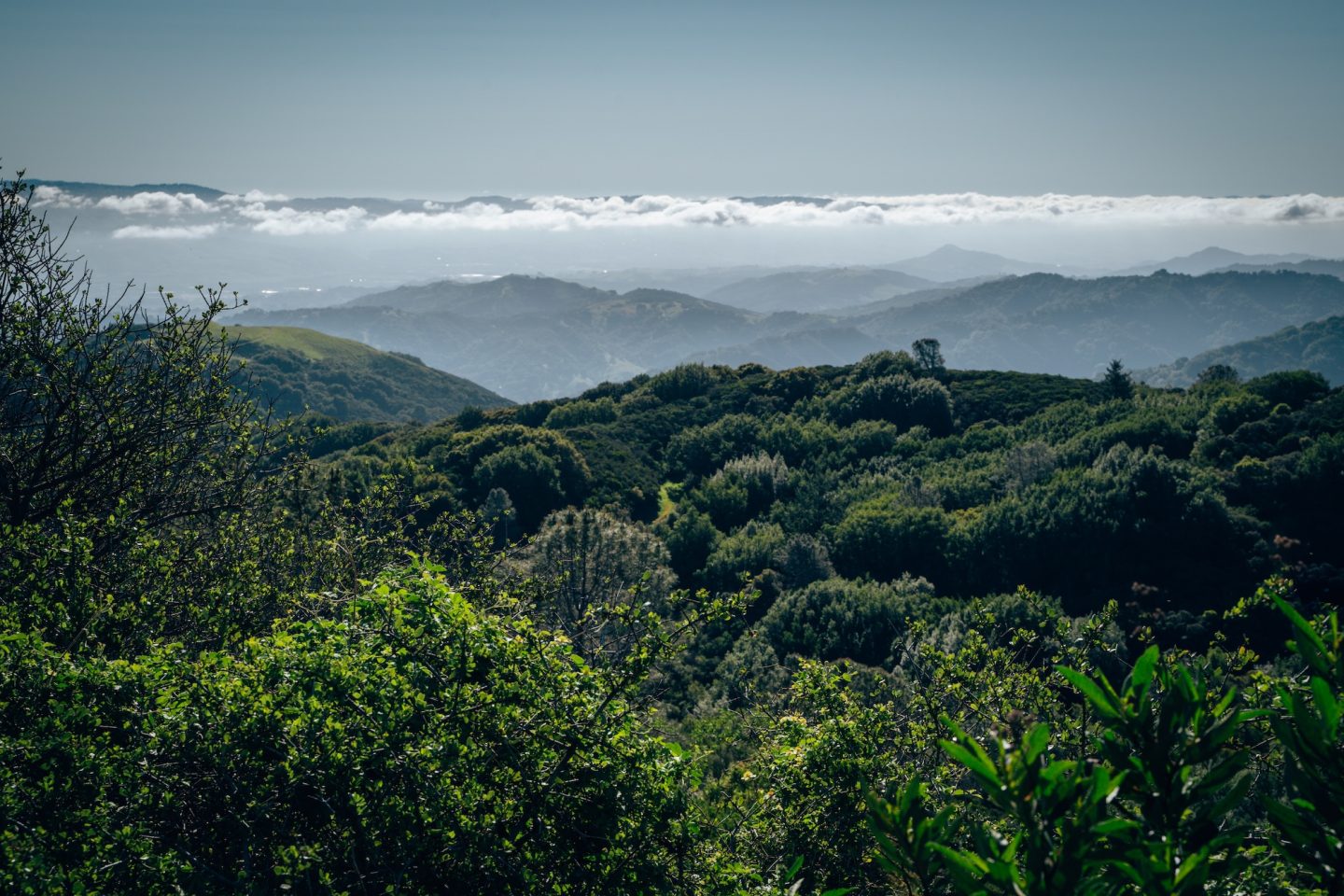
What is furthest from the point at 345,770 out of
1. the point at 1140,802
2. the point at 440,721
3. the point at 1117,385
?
the point at 1117,385

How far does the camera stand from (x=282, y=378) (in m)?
151

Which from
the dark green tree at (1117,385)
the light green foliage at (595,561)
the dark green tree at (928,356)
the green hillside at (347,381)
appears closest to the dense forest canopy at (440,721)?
the light green foliage at (595,561)

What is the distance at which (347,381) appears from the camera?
16600cm

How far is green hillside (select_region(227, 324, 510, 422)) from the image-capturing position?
150500 millimetres

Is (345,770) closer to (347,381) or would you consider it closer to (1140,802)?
(1140,802)

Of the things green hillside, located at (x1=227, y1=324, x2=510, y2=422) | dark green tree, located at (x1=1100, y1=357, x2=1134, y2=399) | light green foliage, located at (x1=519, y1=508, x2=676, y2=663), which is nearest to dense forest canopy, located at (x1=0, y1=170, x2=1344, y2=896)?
light green foliage, located at (x1=519, y1=508, x2=676, y2=663)

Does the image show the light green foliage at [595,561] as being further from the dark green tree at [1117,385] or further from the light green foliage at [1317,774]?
the dark green tree at [1117,385]

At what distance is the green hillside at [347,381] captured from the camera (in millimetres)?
150500

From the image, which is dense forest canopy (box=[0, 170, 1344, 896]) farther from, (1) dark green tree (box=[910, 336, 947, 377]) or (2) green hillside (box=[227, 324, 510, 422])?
(2) green hillside (box=[227, 324, 510, 422])

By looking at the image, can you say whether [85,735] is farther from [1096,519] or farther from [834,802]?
[1096,519]

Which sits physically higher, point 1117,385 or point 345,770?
point 345,770

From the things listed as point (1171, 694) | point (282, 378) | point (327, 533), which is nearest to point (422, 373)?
point (282, 378)

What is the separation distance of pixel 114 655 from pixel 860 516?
42.7 meters

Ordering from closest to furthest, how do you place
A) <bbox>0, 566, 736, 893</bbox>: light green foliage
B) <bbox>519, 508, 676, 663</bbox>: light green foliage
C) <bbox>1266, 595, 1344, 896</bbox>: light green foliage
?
<bbox>1266, 595, 1344, 896</bbox>: light green foliage
<bbox>0, 566, 736, 893</bbox>: light green foliage
<bbox>519, 508, 676, 663</bbox>: light green foliage
